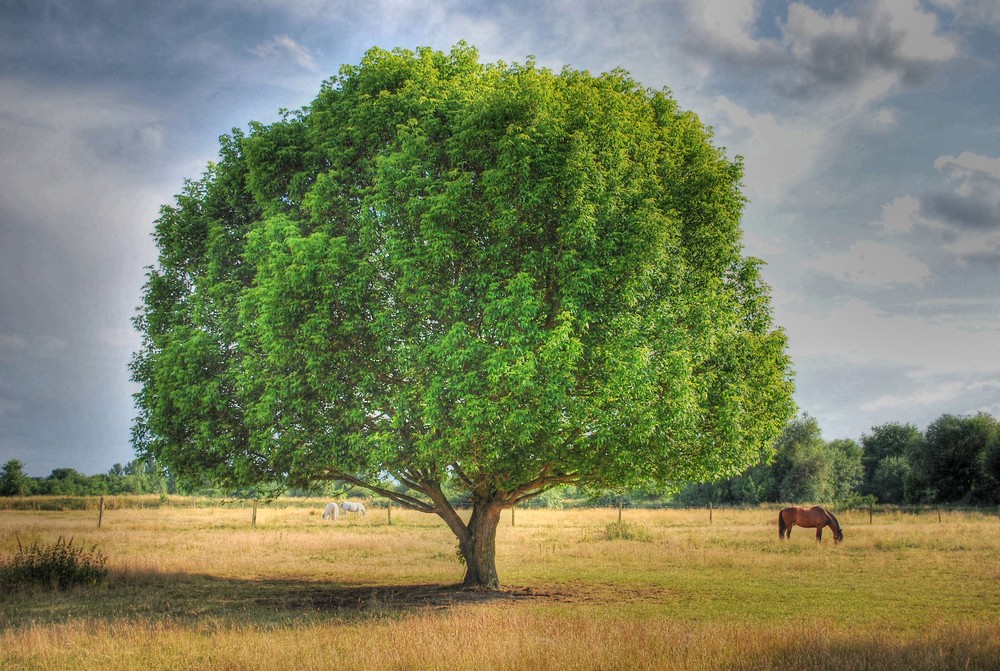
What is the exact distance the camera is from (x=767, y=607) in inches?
747

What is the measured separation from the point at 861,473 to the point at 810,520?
59.8m

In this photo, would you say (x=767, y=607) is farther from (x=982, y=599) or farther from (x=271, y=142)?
(x=271, y=142)

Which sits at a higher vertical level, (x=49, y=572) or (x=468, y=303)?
(x=468, y=303)

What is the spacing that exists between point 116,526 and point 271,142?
31.0 meters

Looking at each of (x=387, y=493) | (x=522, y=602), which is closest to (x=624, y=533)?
(x=522, y=602)

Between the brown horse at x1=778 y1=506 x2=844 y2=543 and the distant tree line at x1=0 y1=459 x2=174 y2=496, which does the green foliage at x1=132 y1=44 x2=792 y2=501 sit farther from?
the distant tree line at x1=0 y1=459 x2=174 y2=496

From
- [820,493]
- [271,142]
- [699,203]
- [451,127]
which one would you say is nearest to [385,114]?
[451,127]

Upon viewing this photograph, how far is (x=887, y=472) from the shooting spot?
3214 inches

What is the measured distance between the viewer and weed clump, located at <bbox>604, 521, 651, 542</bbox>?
3747cm

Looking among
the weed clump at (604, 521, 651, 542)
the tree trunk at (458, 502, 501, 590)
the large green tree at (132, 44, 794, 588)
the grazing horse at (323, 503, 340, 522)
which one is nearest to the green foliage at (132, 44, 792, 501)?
the large green tree at (132, 44, 794, 588)

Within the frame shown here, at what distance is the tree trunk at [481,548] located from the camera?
22.0m

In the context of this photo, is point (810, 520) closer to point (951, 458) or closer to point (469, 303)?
point (469, 303)

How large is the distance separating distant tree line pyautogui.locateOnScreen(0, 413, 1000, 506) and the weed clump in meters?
20.8

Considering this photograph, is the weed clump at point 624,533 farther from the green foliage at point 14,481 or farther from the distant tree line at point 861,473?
the green foliage at point 14,481
